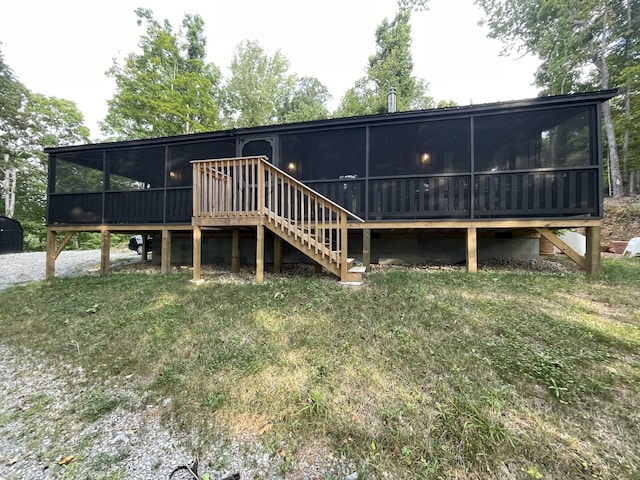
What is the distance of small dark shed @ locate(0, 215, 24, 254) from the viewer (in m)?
14.3

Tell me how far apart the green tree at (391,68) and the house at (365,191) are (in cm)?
1128

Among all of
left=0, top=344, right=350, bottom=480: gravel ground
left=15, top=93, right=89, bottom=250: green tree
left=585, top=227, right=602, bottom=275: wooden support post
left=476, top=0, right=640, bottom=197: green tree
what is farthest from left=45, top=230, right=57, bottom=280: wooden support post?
left=476, top=0, right=640, bottom=197: green tree

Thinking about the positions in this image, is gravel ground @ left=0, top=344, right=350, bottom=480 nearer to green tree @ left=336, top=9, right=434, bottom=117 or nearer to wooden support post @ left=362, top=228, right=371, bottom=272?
wooden support post @ left=362, top=228, right=371, bottom=272

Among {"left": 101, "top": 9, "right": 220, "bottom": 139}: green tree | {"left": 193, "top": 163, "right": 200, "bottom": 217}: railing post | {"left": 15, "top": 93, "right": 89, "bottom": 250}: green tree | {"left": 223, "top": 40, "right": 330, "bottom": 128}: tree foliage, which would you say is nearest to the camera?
{"left": 193, "top": 163, "right": 200, "bottom": 217}: railing post

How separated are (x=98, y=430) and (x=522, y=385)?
341 centimetres

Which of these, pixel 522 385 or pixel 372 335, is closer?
pixel 522 385

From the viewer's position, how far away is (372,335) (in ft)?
10.1

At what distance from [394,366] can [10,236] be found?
845 inches

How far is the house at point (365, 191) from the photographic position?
5188mm

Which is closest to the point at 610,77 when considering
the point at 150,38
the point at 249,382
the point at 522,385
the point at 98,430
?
the point at 522,385

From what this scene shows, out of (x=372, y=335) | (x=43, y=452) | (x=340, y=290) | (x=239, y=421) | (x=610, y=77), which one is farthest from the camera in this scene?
(x=610, y=77)

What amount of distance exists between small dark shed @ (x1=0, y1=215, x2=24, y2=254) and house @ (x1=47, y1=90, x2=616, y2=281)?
1041cm

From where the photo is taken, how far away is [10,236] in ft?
48.5

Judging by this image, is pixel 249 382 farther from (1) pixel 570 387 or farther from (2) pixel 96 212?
(2) pixel 96 212
